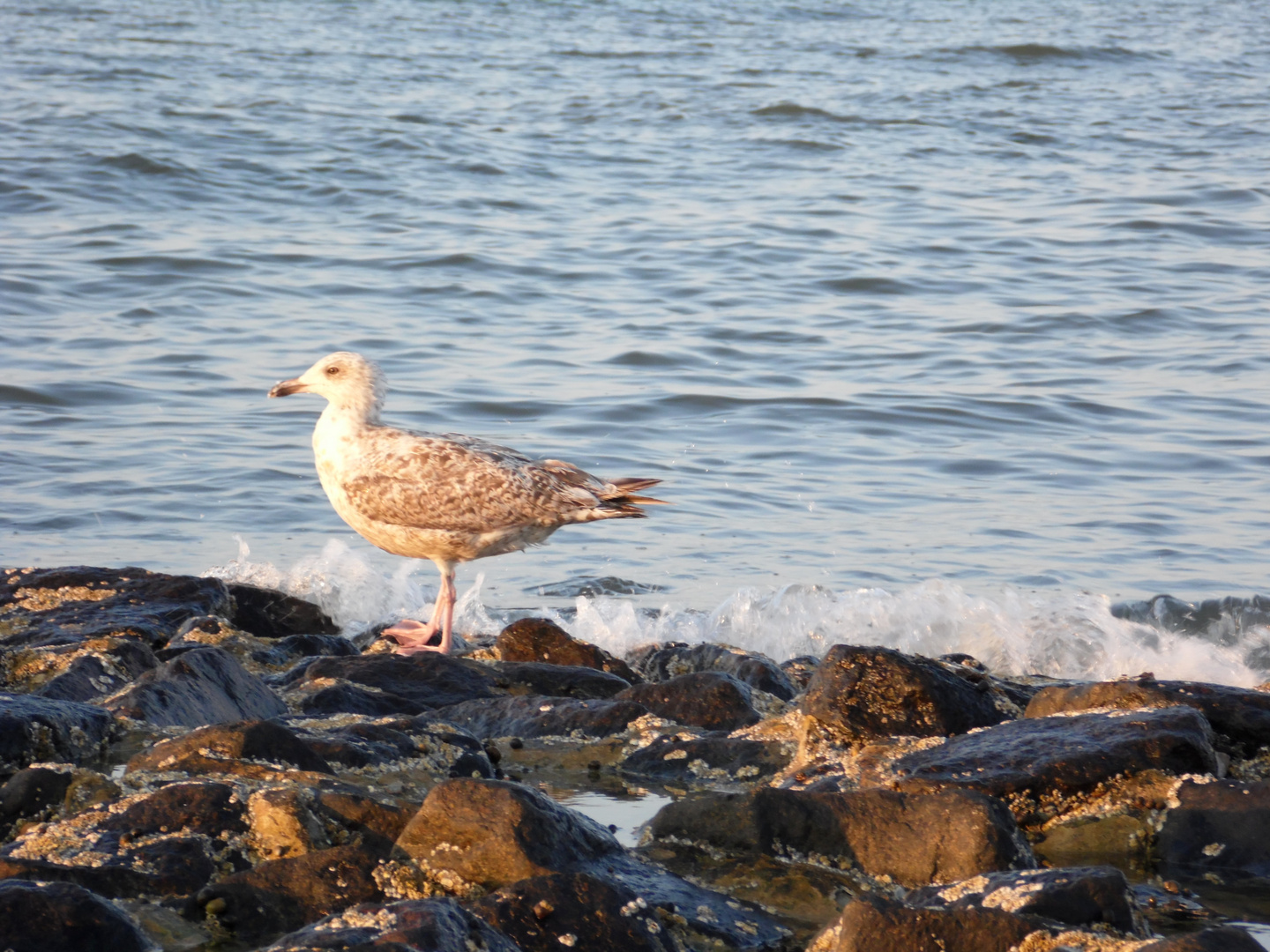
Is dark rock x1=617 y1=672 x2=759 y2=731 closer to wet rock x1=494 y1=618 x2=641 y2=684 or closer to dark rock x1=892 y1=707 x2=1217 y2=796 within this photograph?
wet rock x1=494 y1=618 x2=641 y2=684

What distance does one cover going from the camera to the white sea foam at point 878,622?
7762 millimetres

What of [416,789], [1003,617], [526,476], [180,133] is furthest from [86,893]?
[180,133]

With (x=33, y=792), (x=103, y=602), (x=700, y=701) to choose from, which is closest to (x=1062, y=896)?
(x=700, y=701)

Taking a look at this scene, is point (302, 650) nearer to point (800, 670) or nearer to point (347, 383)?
point (347, 383)

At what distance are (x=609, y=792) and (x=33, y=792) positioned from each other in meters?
1.79

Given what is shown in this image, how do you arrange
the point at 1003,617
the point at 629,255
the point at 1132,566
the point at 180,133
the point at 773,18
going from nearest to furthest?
the point at 1003,617
the point at 1132,566
the point at 629,255
the point at 180,133
the point at 773,18

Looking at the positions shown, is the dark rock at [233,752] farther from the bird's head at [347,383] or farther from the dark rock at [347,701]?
the bird's head at [347,383]

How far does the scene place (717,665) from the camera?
657 cm

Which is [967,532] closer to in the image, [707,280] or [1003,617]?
[1003,617]

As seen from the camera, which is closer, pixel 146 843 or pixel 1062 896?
pixel 1062 896

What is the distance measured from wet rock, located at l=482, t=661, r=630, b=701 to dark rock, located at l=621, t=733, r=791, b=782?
817mm

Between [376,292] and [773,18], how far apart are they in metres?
16.9

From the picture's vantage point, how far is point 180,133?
1823 centimetres

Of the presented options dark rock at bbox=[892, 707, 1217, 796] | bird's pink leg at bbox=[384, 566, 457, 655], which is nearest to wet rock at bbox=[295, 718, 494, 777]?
dark rock at bbox=[892, 707, 1217, 796]
